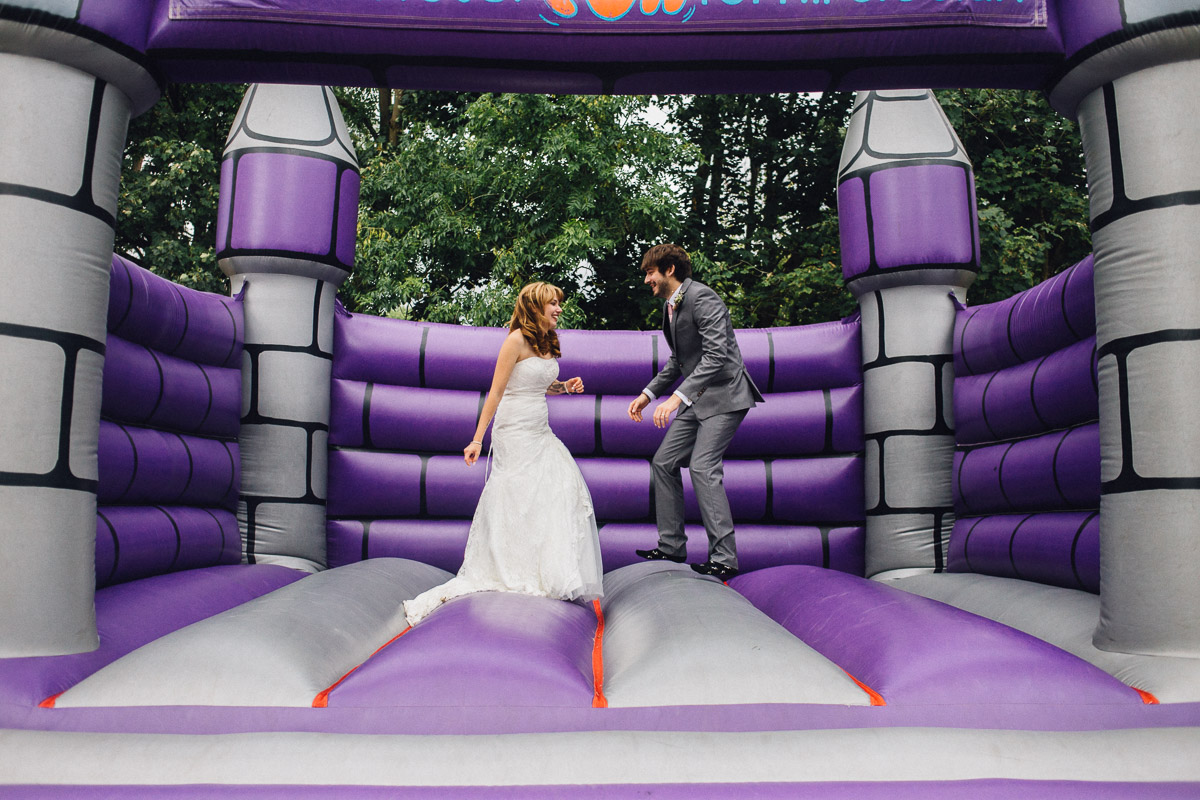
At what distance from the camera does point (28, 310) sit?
1.69 metres

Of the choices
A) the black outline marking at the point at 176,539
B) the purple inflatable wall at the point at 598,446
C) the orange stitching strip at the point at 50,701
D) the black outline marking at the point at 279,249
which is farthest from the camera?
the purple inflatable wall at the point at 598,446

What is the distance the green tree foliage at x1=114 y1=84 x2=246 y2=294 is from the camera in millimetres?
8562

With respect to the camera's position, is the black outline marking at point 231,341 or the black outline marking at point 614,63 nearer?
the black outline marking at point 614,63

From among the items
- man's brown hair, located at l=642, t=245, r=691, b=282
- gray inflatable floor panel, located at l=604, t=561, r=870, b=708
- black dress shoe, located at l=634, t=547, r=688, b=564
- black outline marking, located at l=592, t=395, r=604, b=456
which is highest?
man's brown hair, located at l=642, t=245, r=691, b=282

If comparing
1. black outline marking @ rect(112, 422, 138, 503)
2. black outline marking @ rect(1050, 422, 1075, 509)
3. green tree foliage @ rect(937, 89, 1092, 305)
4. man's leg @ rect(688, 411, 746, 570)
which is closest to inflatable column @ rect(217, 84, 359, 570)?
black outline marking @ rect(112, 422, 138, 503)

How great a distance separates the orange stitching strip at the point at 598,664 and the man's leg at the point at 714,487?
1.52 ft

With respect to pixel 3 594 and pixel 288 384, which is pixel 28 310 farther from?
pixel 288 384

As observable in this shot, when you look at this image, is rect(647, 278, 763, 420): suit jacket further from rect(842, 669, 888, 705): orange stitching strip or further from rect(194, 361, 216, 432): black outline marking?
Answer: rect(194, 361, 216, 432): black outline marking

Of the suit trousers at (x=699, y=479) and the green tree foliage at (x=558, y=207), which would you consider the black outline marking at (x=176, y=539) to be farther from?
the green tree foliage at (x=558, y=207)

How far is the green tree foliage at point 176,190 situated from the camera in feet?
28.1

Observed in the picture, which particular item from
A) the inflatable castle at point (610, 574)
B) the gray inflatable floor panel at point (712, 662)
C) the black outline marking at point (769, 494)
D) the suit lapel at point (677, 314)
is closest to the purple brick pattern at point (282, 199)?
the inflatable castle at point (610, 574)

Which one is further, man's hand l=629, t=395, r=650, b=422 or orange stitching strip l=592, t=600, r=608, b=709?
man's hand l=629, t=395, r=650, b=422

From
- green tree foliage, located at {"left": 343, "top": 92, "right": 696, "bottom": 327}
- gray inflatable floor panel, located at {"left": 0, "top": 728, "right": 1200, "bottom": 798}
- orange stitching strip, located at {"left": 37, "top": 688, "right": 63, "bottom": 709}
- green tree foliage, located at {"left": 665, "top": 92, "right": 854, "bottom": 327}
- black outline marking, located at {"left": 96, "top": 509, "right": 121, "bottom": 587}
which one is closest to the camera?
gray inflatable floor panel, located at {"left": 0, "top": 728, "right": 1200, "bottom": 798}

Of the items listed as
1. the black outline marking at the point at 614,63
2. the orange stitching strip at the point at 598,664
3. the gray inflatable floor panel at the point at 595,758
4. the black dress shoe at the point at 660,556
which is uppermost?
the black outline marking at the point at 614,63
